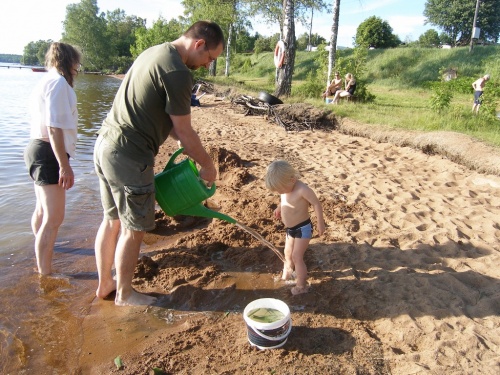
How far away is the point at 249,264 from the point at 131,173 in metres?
1.64

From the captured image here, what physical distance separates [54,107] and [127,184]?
94cm

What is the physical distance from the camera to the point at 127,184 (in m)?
2.68

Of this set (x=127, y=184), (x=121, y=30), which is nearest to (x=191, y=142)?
(x=127, y=184)

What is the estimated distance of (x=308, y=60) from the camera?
32.4 metres

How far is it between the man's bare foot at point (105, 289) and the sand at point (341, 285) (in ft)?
0.31

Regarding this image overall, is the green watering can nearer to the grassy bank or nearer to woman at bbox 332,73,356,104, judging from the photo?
the grassy bank

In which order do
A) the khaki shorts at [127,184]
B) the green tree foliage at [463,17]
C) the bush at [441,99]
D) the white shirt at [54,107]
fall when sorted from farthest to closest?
the green tree foliage at [463,17]
the bush at [441,99]
the white shirt at [54,107]
the khaki shorts at [127,184]

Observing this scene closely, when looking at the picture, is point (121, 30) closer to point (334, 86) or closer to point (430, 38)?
point (430, 38)

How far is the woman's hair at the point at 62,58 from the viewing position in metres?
3.07

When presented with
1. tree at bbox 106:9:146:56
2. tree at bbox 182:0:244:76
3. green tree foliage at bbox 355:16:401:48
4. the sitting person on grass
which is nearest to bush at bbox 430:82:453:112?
the sitting person on grass

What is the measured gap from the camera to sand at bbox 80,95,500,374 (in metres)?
2.51

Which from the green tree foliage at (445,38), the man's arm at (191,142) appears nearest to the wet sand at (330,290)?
the man's arm at (191,142)

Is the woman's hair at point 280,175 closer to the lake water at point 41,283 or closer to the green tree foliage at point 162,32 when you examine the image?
the lake water at point 41,283

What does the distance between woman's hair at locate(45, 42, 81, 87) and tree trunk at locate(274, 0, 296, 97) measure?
1158cm
